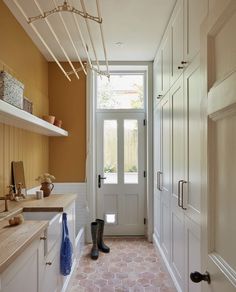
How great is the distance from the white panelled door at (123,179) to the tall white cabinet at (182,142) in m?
1.17

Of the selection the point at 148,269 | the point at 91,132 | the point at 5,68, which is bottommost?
the point at 148,269

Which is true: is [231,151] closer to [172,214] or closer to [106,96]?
[172,214]

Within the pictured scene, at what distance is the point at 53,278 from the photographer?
82.4 inches

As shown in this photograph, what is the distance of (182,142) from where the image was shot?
2.25 metres

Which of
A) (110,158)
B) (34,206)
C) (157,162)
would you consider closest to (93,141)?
(110,158)

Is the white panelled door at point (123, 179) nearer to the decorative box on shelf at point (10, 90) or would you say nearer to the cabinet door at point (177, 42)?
the cabinet door at point (177, 42)

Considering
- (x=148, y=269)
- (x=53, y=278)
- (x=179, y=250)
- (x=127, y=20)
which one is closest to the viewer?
(x=53, y=278)

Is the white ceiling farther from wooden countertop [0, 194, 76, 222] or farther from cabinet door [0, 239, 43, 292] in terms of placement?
cabinet door [0, 239, 43, 292]

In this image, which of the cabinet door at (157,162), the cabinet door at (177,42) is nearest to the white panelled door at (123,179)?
the cabinet door at (157,162)

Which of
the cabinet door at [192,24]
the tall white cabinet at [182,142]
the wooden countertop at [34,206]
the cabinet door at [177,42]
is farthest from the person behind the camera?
the cabinet door at [177,42]

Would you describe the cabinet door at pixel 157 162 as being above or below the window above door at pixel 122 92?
below

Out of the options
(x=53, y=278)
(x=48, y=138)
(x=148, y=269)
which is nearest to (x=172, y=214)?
(x=148, y=269)

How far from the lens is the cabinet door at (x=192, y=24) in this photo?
1.75 m

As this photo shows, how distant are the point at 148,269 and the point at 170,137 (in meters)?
1.61
